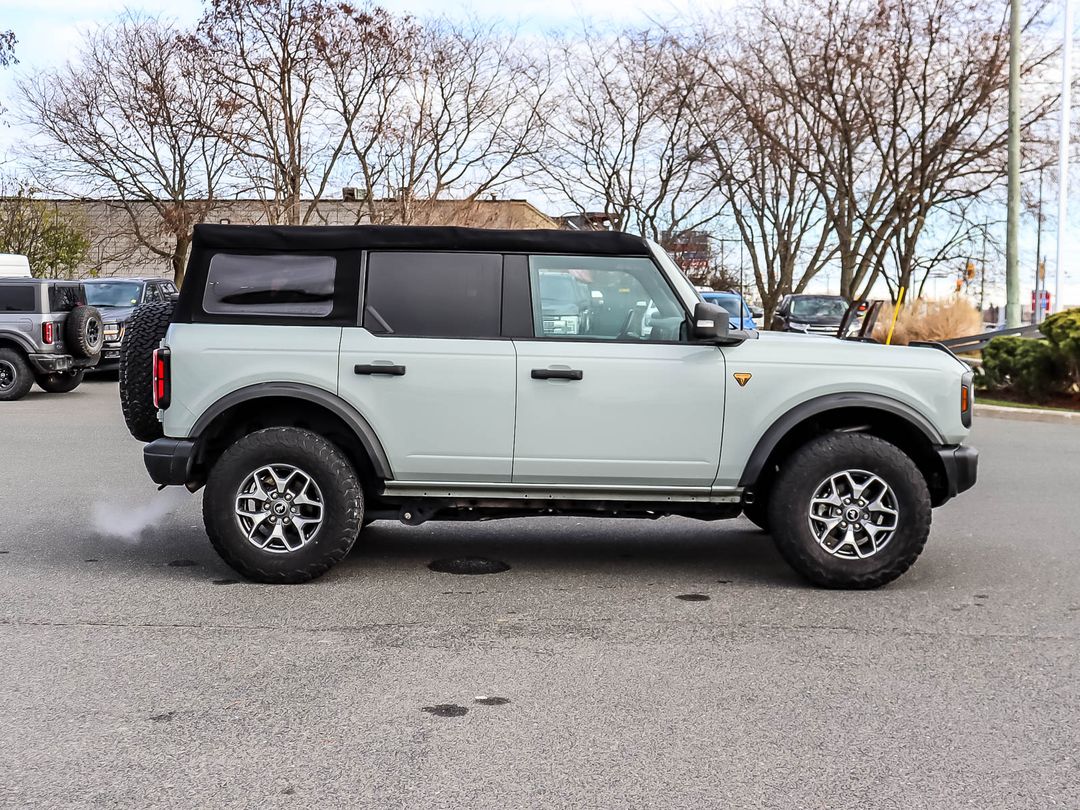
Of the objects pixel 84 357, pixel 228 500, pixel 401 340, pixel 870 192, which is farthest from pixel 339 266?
pixel 870 192

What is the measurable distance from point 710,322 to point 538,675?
2.15 meters

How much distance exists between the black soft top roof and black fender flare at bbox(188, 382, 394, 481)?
75cm

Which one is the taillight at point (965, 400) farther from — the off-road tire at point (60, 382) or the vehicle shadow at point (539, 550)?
the off-road tire at point (60, 382)

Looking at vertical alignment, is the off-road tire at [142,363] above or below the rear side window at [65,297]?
below

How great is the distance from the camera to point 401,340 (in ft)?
21.4

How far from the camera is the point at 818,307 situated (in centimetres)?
3169

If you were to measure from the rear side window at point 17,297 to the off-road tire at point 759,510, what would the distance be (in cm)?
1480

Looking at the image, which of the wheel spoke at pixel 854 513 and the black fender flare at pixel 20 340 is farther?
the black fender flare at pixel 20 340

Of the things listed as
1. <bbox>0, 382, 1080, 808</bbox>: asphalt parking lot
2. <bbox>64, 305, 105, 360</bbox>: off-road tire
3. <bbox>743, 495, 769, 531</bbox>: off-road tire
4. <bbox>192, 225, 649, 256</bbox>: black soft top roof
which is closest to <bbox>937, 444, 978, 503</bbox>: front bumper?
<bbox>0, 382, 1080, 808</bbox>: asphalt parking lot

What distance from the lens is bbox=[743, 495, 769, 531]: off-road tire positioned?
693 cm

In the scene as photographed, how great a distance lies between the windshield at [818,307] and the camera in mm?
31138

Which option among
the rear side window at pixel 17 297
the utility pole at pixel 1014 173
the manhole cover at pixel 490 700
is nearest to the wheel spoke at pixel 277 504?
the manhole cover at pixel 490 700

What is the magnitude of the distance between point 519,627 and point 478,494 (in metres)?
1.04

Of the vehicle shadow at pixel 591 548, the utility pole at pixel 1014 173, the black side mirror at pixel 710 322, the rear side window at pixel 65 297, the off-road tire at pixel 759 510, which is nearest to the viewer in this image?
the black side mirror at pixel 710 322
